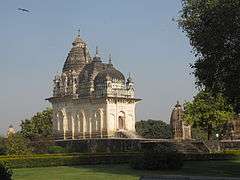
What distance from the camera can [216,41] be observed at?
886 inches

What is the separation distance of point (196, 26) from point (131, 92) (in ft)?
112

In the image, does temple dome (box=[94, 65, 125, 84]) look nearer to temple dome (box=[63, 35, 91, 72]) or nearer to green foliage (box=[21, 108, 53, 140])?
temple dome (box=[63, 35, 91, 72])

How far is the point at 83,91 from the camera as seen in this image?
194 ft

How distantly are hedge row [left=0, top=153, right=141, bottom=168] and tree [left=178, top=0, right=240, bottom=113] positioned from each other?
368 inches

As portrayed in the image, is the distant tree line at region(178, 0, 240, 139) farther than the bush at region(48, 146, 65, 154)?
No

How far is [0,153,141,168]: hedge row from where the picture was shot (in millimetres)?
32656

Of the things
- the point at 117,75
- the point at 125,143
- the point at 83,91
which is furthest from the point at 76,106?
the point at 125,143

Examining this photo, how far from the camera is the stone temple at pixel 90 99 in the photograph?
5612 cm

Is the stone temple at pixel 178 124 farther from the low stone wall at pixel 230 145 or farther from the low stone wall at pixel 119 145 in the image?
the low stone wall at pixel 230 145

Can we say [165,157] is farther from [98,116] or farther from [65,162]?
[98,116]

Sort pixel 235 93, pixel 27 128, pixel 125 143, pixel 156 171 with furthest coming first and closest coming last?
pixel 27 128, pixel 125 143, pixel 156 171, pixel 235 93

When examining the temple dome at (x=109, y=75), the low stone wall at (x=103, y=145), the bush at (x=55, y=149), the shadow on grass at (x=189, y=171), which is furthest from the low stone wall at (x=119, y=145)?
the shadow on grass at (x=189, y=171)

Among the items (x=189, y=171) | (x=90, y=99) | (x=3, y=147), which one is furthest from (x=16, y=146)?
(x=189, y=171)

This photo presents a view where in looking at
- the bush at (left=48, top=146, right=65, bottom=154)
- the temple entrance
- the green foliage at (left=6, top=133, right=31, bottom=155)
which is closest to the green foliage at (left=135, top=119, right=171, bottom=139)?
the temple entrance
